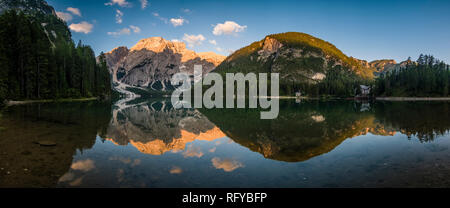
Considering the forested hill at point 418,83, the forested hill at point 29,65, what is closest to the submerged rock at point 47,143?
the forested hill at point 29,65

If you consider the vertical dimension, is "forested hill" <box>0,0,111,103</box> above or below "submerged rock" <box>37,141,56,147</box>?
above

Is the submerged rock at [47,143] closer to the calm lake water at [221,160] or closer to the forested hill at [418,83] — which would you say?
the calm lake water at [221,160]

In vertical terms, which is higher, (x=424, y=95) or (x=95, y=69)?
(x=95, y=69)

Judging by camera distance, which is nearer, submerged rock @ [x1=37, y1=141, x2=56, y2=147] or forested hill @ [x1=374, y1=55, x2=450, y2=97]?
submerged rock @ [x1=37, y1=141, x2=56, y2=147]

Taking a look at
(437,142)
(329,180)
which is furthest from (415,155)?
(329,180)

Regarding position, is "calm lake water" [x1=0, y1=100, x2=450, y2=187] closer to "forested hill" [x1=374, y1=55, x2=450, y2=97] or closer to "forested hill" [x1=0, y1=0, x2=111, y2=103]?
"forested hill" [x1=0, y1=0, x2=111, y2=103]

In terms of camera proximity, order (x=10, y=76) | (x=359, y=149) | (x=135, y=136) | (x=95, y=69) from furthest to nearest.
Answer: (x=95, y=69) < (x=10, y=76) < (x=135, y=136) < (x=359, y=149)

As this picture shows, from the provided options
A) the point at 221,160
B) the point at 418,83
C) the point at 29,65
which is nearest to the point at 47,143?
the point at 221,160

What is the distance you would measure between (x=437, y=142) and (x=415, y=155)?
6.35 meters

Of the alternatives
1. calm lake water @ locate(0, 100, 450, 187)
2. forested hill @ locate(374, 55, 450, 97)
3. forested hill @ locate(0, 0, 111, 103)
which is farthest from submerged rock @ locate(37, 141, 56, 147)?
forested hill @ locate(374, 55, 450, 97)

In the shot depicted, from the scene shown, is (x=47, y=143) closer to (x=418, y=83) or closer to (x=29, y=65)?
(x=29, y=65)
